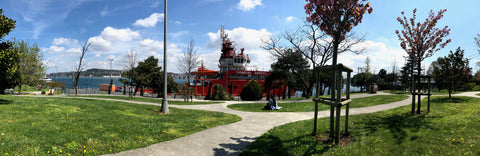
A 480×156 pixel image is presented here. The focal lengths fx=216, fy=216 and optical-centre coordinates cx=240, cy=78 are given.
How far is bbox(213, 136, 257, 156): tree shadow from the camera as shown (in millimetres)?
5598

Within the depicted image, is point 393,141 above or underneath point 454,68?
underneath

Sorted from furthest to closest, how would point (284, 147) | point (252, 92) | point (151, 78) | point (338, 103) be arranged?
point (151, 78), point (252, 92), point (284, 147), point (338, 103)

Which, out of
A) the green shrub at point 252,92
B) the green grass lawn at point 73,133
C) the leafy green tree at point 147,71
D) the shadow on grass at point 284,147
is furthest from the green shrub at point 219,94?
the shadow on grass at point 284,147

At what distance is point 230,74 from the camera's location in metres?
38.6

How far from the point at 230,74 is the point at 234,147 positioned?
107 ft

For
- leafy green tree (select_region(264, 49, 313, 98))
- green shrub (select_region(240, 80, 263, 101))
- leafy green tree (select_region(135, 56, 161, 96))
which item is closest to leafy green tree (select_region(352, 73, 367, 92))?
leafy green tree (select_region(264, 49, 313, 98))

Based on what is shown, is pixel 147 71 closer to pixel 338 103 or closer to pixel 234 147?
pixel 234 147

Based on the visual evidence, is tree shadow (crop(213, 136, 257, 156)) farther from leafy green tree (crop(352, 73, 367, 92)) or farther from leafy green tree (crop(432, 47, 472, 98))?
leafy green tree (crop(352, 73, 367, 92))

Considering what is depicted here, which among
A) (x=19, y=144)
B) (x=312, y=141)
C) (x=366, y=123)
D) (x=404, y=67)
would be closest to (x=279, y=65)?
(x=366, y=123)

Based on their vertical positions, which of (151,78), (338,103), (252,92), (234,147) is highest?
(151,78)

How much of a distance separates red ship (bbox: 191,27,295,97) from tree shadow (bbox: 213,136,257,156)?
28578mm

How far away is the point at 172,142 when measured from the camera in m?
6.32

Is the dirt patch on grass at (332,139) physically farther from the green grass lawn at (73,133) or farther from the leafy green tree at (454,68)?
the leafy green tree at (454,68)

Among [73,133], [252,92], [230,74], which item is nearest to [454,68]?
[252,92]
